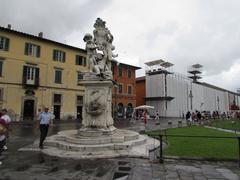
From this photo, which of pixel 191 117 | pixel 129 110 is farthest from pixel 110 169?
pixel 129 110

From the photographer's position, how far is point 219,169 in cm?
558

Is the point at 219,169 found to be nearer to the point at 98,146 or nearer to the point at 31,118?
the point at 98,146

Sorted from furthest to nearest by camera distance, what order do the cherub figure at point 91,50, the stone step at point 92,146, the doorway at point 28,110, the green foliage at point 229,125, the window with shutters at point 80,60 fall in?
the window with shutters at point 80,60 → the doorway at point 28,110 → the green foliage at point 229,125 → the cherub figure at point 91,50 → the stone step at point 92,146

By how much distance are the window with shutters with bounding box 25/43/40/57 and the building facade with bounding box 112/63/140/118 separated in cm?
1445

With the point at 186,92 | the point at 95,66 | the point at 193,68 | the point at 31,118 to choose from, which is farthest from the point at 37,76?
the point at 193,68

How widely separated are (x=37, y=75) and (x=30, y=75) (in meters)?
0.91

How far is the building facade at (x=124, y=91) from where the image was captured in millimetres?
39938

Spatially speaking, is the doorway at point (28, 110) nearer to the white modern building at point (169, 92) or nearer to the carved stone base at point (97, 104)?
the carved stone base at point (97, 104)

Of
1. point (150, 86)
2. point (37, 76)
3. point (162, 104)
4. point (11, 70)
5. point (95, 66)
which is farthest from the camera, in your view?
point (150, 86)

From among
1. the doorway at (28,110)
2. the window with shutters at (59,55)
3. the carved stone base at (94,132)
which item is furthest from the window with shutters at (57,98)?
the carved stone base at (94,132)

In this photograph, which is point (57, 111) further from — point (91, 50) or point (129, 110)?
point (91, 50)

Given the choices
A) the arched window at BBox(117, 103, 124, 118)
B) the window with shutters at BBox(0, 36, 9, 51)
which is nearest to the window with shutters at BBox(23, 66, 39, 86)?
the window with shutters at BBox(0, 36, 9, 51)

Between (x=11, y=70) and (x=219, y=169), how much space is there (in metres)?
27.9

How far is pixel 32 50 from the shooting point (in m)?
A: 29.4
